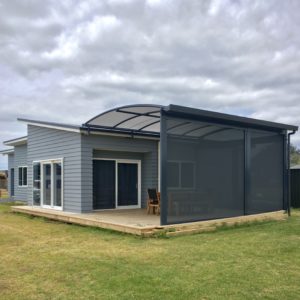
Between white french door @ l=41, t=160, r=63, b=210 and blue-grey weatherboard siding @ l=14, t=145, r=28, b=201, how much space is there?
5.62 m

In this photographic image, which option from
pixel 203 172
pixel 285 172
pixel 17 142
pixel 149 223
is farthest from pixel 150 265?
pixel 17 142

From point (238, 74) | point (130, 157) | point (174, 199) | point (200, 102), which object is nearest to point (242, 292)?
point (174, 199)

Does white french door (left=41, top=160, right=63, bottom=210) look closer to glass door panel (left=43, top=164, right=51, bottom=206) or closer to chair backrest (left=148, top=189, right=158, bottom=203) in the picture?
glass door panel (left=43, top=164, right=51, bottom=206)

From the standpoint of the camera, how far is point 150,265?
5426mm

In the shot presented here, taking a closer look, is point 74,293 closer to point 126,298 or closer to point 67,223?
point 126,298

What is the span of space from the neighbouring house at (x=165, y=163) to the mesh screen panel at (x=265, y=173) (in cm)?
3

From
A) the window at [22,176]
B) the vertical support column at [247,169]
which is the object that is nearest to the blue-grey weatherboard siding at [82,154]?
the vertical support column at [247,169]

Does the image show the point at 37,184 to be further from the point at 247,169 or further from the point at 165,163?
the point at 247,169

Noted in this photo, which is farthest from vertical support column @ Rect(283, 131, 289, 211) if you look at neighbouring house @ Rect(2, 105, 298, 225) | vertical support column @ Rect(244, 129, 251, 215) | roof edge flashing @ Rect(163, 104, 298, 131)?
vertical support column @ Rect(244, 129, 251, 215)

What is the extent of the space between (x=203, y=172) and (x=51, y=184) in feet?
18.3

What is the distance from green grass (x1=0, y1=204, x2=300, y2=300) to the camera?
4.27 meters

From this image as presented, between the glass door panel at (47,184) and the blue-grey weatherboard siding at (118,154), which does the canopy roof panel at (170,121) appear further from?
the glass door panel at (47,184)

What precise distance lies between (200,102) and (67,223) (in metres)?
12.4

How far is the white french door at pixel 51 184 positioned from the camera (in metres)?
12.0
